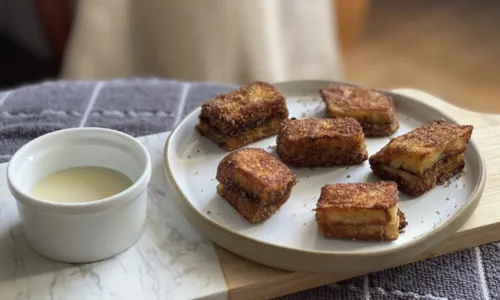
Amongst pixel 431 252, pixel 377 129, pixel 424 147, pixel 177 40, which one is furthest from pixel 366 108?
pixel 177 40

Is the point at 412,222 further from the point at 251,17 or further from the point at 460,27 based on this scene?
the point at 460,27

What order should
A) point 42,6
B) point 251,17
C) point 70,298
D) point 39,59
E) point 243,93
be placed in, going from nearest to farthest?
point 70,298 < point 243,93 < point 251,17 < point 42,6 < point 39,59

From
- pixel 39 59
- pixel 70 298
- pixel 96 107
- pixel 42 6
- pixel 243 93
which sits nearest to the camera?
pixel 70 298

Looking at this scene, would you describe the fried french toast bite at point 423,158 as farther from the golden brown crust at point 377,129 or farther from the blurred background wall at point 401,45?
the blurred background wall at point 401,45

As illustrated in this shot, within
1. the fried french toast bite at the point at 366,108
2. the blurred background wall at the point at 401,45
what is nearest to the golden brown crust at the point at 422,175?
the fried french toast bite at the point at 366,108

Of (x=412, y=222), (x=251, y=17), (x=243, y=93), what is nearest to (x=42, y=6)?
(x=251, y=17)

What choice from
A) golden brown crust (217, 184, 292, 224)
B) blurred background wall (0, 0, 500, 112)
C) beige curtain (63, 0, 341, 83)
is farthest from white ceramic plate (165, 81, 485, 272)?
blurred background wall (0, 0, 500, 112)
